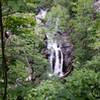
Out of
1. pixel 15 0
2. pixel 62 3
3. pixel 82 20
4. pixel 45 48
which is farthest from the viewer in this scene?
pixel 62 3

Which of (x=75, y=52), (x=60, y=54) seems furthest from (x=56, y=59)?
(x=75, y=52)

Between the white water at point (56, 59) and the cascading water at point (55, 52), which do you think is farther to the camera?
the cascading water at point (55, 52)

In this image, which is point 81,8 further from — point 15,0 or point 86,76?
point 15,0

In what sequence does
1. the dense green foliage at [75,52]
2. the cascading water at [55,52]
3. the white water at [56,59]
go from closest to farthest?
the dense green foliage at [75,52] → the white water at [56,59] → the cascading water at [55,52]

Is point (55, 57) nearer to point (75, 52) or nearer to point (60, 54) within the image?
point (60, 54)

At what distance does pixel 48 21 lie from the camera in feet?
59.8

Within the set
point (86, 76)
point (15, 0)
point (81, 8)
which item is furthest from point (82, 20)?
point (15, 0)

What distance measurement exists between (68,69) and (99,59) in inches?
203

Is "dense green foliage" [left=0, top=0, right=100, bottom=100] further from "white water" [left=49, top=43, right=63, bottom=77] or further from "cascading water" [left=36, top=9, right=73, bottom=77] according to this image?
"white water" [left=49, top=43, right=63, bottom=77]

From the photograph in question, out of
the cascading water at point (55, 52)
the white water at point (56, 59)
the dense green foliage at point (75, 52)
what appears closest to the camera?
the dense green foliage at point (75, 52)

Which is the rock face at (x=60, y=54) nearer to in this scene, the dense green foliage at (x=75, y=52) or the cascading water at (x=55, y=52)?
the cascading water at (x=55, y=52)

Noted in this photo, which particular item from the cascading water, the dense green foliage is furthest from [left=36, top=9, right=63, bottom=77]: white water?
the dense green foliage

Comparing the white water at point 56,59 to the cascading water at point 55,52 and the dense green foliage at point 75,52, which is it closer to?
the cascading water at point 55,52

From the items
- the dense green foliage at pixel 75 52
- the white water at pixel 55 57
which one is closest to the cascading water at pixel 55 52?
the white water at pixel 55 57
